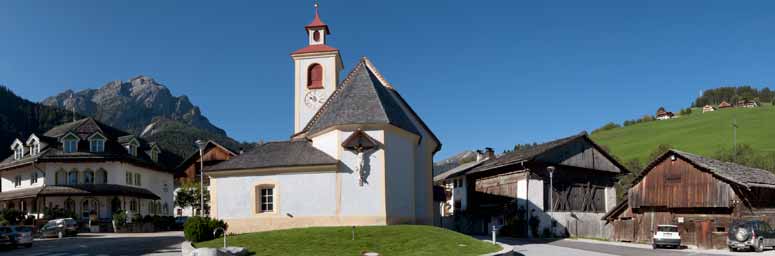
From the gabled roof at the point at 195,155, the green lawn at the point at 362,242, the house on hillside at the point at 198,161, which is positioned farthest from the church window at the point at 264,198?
the gabled roof at the point at 195,155

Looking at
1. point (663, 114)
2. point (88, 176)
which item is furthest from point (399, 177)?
point (663, 114)

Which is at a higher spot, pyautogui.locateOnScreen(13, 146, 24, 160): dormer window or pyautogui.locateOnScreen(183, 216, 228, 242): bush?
pyautogui.locateOnScreen(13, 146, 24, 160): dormer window

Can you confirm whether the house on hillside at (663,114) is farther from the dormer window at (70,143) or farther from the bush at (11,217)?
the bush at (11,217)

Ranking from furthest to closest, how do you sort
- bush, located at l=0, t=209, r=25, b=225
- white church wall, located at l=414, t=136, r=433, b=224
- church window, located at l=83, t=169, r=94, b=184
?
church window, located at l=83, t=169, r=94, b=184 < bush, located at l=0, t=209, r=25, b=225 < white church wall, located at l=414, t=136, r=433, b=224

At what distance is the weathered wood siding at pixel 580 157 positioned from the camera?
153 ft

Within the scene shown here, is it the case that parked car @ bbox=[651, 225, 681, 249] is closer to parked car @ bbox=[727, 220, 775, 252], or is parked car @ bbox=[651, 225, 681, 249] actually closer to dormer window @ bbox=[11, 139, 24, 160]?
parked car @ bbox=[727, 220, 775, 252]

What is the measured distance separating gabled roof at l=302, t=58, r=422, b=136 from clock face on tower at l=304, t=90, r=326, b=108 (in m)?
5.11

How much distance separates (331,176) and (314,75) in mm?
13170

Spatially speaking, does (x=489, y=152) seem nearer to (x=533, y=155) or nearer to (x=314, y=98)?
(x=533, y=155)

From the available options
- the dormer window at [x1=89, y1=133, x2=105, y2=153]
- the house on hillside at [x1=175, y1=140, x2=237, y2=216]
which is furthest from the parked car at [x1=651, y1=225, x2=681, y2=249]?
the house on hillside at [x1=175, y1=140, x2=237, y2=216]

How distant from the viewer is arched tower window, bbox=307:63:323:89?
40.9 metres

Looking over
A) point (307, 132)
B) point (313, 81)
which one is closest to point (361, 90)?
point (307, 132)

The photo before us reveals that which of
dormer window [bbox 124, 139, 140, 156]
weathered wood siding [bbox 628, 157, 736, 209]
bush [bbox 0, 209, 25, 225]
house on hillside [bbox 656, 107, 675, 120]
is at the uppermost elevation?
house on hillside [bbox 656, 107, 675, 120]

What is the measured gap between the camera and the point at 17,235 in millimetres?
29406
